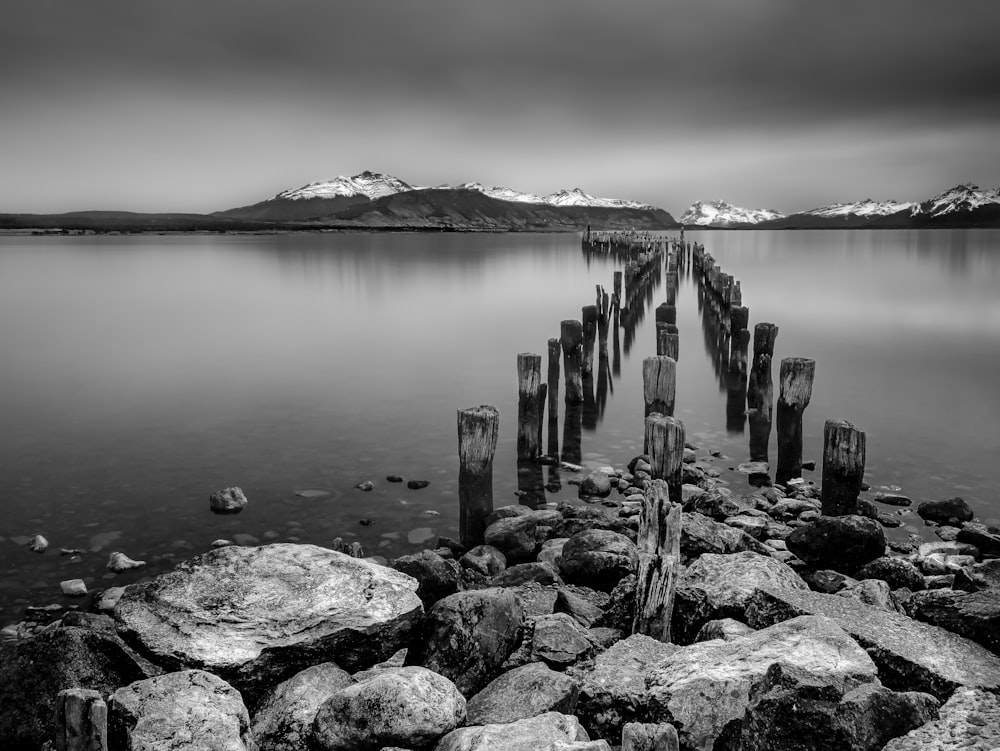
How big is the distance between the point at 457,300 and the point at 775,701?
33.0m

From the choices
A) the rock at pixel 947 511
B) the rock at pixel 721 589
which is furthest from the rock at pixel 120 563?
the rock at pixel 947 511

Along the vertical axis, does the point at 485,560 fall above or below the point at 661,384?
below

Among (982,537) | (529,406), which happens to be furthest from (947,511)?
(529,406)

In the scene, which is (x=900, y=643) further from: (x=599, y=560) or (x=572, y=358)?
(x=572, y=358)

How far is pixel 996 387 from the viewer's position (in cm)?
1683

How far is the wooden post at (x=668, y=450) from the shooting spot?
7609 mm

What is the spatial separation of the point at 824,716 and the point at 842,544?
3627 mm

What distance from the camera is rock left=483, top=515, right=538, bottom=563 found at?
298 inches

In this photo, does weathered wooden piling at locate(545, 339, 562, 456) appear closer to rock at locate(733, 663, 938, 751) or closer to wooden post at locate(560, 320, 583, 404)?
wooden post at locate(560, 320, 583, 404)

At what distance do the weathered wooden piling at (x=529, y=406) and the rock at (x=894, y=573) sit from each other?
5277 mm

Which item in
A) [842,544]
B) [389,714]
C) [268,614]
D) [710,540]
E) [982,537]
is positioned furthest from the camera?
[982,537]

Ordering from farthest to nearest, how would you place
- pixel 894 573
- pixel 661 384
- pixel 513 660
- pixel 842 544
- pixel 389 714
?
pixel 661 384 < pixel 842 544 < pixel 894 573 < pixel 513 660 < pixel 389 714

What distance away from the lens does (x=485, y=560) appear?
7.23 m

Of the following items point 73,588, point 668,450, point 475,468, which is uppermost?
point 668,450
